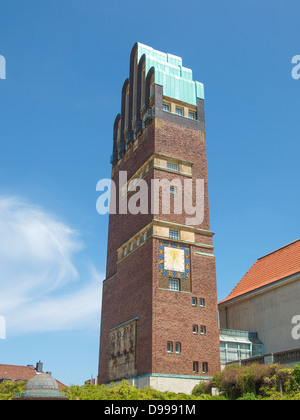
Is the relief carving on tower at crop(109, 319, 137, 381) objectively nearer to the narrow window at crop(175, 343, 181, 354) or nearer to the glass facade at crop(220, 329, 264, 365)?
the narrow window at crop(175, 343, 181, 354)

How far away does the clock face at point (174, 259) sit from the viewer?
42.1 metres

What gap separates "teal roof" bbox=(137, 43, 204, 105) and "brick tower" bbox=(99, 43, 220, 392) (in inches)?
4.8

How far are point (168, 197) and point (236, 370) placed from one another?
1652cm

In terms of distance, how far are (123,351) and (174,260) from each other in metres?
9.19

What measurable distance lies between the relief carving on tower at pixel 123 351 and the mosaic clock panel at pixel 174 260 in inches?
204

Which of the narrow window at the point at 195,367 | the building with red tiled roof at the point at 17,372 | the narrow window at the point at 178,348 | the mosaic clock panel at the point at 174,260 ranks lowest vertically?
the narrow window at the point at 195,367

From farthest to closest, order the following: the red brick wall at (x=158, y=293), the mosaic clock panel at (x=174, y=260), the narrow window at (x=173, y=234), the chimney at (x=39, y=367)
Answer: the chimney at (x=39, y=367) → the narrow window at (x=173, y=234) → the mosaic clock panel at (x=174, y=260) → the red brick wall at (x=158, y=293)

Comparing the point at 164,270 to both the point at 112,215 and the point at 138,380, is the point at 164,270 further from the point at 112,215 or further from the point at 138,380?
the point at 112,215

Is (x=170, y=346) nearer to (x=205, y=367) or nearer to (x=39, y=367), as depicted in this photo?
(x=205, y=367)

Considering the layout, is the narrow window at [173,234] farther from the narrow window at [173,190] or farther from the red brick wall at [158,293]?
the narrow window at [173,190]

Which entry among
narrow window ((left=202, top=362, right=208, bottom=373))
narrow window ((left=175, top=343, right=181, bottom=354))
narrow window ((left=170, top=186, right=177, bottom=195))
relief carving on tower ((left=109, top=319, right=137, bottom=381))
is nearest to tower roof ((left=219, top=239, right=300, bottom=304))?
narrow window ((left=202, top=362, right=208, bottom=373))

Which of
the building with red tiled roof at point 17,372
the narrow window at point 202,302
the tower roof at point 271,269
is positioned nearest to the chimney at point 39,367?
the building with red tiled roof at point 17,372

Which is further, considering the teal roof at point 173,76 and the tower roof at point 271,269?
the teal roof at point 173,76
